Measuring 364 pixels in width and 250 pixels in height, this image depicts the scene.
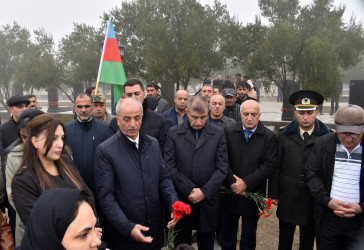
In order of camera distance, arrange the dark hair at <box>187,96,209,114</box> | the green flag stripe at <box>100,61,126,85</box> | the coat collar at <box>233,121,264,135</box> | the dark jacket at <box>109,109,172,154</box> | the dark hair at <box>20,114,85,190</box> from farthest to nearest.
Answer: the green flag stripe at <box>100,61,126,85</box> < the dark jacket at <box>109,109,172,154</box> < the coat collar at <box>233,121,264,135</box> < the dark hair at <box>187,96,209,114</box> < the dark hair at <box>20,114,85,190</box>

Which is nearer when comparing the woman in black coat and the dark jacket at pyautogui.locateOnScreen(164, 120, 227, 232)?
the woman in black coat

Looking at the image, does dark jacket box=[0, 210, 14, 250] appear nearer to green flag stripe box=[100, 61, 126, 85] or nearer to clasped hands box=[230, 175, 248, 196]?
clasped hands box=[230, 175, 248, 196]

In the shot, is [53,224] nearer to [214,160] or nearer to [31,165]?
[31,165]

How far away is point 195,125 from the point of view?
145 inches

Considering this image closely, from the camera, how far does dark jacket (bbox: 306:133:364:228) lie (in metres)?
3.29

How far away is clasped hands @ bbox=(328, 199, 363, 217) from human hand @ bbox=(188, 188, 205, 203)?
1.28 meters

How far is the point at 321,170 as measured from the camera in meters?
3.37

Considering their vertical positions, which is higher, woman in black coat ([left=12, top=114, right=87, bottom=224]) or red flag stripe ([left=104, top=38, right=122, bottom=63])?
red flag stripe ([left=104, top=38, right=122, bottom=63])

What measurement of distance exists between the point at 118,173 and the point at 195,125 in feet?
3.67

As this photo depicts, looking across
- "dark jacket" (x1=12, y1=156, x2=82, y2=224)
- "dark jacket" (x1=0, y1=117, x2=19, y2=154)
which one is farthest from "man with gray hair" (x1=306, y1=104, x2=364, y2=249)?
"dark jacket" (x1=0, y1=117, x2=19, y2=154)

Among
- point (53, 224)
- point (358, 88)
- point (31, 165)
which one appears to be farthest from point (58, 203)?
point (358, 88)

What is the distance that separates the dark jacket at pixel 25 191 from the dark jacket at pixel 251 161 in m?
2.18

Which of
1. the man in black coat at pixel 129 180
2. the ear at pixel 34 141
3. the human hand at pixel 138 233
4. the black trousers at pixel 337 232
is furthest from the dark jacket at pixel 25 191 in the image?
the black trousers at pixel 337 232

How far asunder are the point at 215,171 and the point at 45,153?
181 cm
